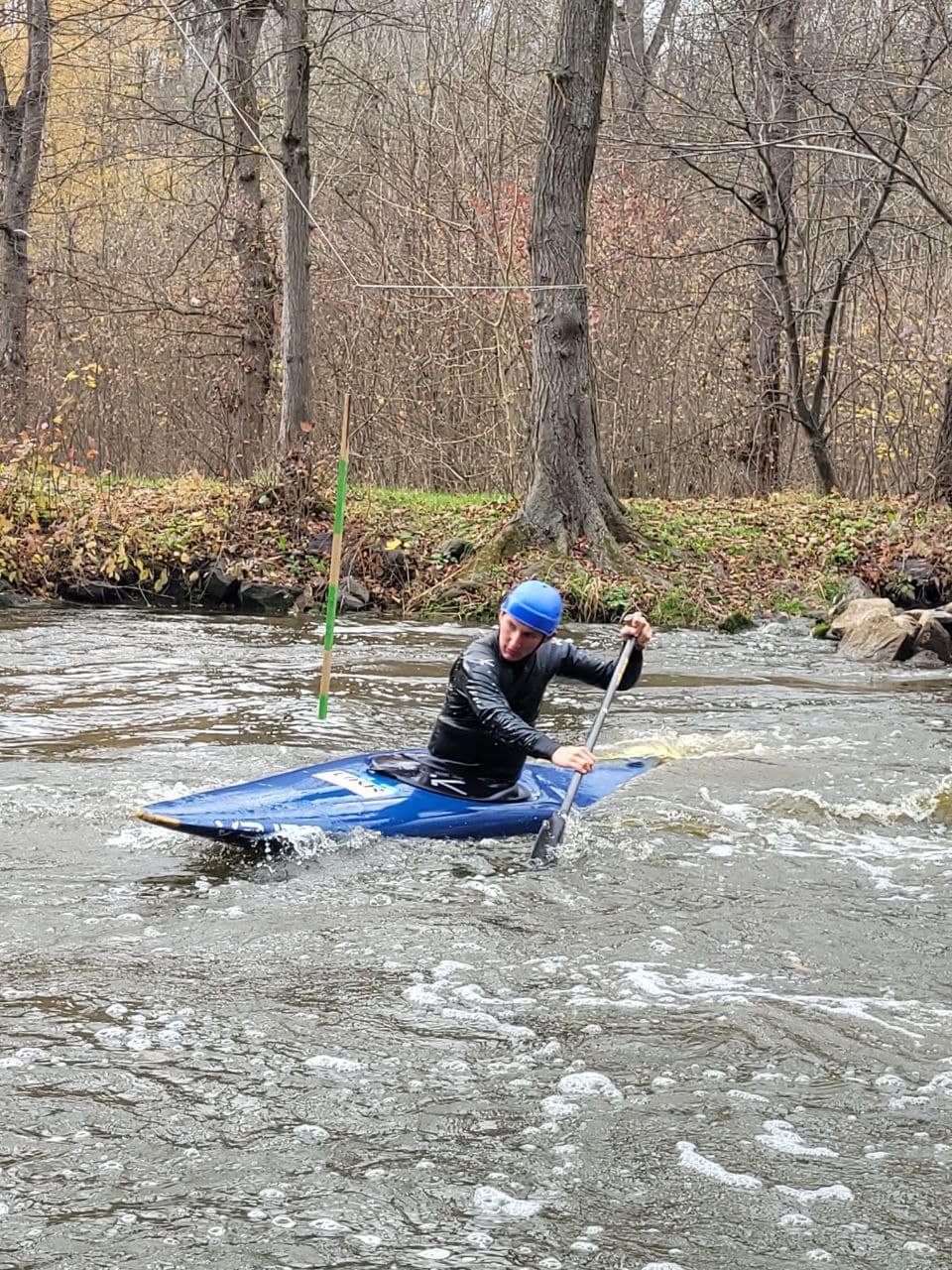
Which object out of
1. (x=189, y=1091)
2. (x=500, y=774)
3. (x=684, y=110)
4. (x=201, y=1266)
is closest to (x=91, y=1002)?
(x=189, y=1091)

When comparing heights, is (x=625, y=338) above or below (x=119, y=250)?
below

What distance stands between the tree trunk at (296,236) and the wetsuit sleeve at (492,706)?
29.4ft

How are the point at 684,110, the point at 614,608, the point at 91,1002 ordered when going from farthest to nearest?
the point at 684,110 < the point at 614,608 < the point at 91,1002

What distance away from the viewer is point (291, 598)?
44.7 ft

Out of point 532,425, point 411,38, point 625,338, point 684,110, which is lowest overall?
point 532,425

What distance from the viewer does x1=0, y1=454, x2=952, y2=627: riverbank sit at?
1312cm

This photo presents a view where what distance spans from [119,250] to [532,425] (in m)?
9.81

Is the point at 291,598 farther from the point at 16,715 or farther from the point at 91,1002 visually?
the point at 91,1002

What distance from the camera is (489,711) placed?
6191 millimetres

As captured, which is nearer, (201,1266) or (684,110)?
(201,1266)

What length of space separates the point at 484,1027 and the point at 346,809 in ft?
6.06

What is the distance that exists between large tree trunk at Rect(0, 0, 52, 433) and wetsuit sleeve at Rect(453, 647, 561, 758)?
43.6 feet

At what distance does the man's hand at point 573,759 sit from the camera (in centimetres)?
588

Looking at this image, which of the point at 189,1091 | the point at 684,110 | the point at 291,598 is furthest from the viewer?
the point at 684,110
